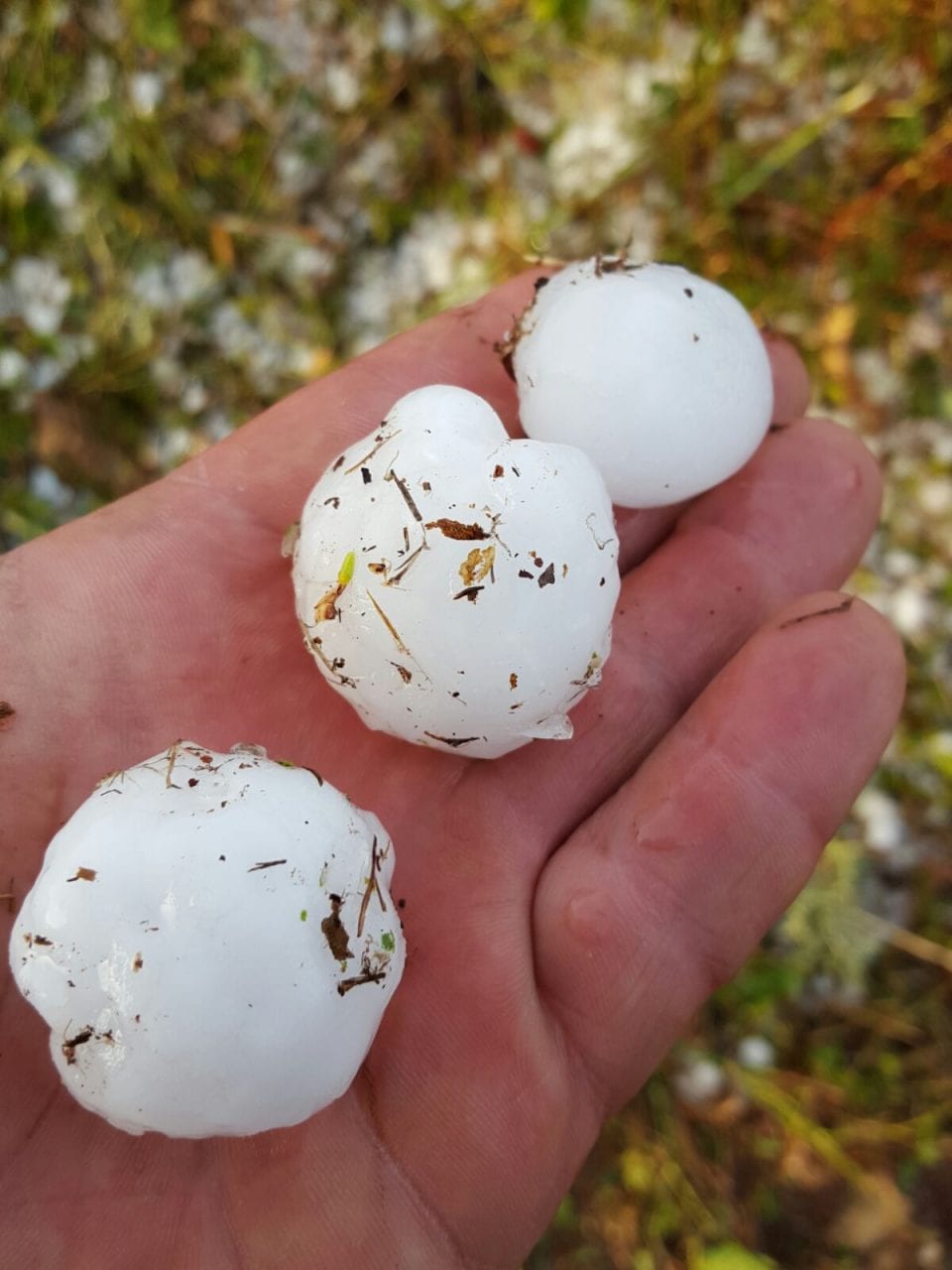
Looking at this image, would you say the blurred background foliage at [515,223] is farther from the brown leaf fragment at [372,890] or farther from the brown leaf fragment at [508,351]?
the brown leaf fragment at [372,890]

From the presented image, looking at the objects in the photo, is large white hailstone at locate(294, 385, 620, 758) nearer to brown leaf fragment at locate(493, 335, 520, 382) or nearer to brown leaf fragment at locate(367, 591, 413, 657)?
brown leaf fragment at locate(367, 591, 413, 657)

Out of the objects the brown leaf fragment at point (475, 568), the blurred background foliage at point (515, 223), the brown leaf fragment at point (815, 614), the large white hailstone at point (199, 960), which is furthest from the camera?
the blurred background foliage at point (515, 223)

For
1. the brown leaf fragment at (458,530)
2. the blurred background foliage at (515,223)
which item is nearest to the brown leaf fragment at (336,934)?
the brown leaf fragment at (458,530)

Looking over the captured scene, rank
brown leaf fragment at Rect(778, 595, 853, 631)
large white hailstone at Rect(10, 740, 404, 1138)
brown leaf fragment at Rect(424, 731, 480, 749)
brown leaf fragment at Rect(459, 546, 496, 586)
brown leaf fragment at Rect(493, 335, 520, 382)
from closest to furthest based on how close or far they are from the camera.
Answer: large white hailstone at Rect(10, 740, 404, 1138)
brown leaf fragment at Rect(459, 546, 496, 586)
brown leaf fragment at Rect(424, 731, 480, 749)
brown leaf fragment at Rect(778, 595, 853, 631)
brown leaf fragment at Rect(493, 335, 520, 382)

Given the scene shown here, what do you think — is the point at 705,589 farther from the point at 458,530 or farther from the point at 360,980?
the point at 360,980

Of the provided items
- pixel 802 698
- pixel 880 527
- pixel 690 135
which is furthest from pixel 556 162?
pixel 802 698

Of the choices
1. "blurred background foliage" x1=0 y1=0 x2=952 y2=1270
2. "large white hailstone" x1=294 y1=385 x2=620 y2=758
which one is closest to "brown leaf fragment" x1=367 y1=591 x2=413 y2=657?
"large white hailstone" x1=294 y1=385 x2=620 y2=758

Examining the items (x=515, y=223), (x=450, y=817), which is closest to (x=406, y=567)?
(x=450, y=817)
